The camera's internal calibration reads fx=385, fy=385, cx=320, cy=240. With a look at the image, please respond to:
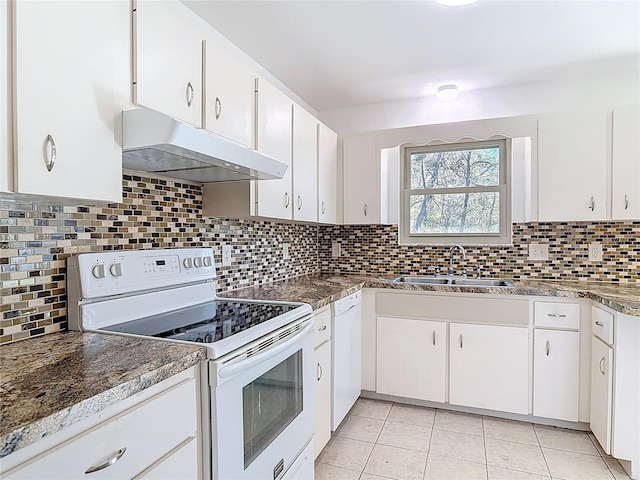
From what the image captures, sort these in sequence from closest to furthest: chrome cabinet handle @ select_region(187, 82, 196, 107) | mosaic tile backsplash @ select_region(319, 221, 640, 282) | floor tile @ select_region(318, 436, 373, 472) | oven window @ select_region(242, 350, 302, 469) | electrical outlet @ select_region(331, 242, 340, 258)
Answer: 1. oven window @ select_region(242, 350, 302, 469)
2. chrome cabinet handle @ select_region(187, 82, 196, 107)
3. floor tile @ select_region(318, 436, 373, 472)
4. mosaic tile backsplash @ select_region(319, 221, 640, 282)
5. electrical outlet @ select_region(331, 242, 340, 258)

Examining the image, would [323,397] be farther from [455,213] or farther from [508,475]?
[455,213]

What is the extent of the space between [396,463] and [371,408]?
0.64 meters

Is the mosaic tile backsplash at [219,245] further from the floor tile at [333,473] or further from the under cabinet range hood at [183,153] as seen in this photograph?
the floor tile at [333,473]

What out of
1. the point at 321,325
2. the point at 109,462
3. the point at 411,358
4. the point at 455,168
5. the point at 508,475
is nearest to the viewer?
the point at 109,462

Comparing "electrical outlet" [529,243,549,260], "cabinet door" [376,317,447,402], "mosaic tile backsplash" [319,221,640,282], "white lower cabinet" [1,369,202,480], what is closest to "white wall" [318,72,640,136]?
"mosaic tile backsplash" [319,221,640,282]

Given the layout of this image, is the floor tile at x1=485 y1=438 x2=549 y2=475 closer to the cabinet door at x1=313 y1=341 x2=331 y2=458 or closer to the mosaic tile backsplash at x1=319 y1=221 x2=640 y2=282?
the cabinet door at x1=313 y1=341 x2=331 y2=458

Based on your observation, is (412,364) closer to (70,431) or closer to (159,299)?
(159,299)

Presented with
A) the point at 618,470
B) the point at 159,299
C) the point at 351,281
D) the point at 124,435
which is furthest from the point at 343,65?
→ the point at 618,470

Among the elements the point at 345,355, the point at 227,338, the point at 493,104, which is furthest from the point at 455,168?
the point at 227,338

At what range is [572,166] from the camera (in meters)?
2.54

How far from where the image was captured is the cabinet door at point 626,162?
2398mm

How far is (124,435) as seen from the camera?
88cm

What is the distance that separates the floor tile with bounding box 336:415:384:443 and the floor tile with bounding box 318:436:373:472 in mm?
50

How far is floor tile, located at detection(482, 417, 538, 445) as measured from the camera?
2277mm
